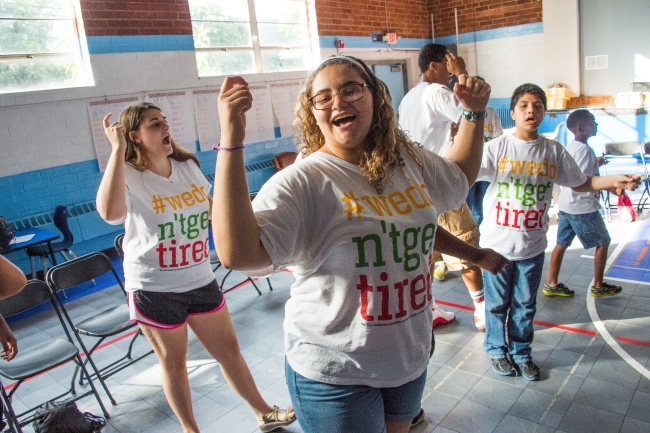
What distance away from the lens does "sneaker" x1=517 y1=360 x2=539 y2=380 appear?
307cm

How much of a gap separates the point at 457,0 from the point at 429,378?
424 inches

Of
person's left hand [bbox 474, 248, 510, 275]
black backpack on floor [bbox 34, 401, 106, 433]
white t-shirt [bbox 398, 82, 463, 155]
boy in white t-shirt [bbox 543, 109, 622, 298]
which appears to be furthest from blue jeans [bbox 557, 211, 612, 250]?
black backpack on floor [bbox 34, 401, 106, 433]

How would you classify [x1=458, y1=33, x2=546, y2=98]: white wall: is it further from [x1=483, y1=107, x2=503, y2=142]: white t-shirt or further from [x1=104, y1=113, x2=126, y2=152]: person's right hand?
[x1=104, y1=113, x2=126, y2=152]: person's right hand

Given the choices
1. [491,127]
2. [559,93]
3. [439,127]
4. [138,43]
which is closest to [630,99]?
[559,93]

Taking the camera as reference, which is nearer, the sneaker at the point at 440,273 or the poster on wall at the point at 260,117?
the sneaker at the point at 440,273

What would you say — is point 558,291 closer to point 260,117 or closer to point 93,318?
point 93,318

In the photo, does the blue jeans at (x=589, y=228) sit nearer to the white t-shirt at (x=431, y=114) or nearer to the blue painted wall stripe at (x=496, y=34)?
the white t-shirt at (x=431, y=114)

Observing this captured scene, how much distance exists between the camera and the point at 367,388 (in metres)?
1.49

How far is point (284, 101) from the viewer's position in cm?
883

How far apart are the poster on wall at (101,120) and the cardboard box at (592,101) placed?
28.7ft

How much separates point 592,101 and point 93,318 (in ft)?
33.4

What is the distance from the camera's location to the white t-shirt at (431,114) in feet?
11.4

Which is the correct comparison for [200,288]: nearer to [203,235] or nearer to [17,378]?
[203,235]

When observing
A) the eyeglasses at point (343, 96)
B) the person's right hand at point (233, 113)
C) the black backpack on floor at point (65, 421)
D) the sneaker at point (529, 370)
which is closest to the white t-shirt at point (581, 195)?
the sneaker at point (529, 370)
